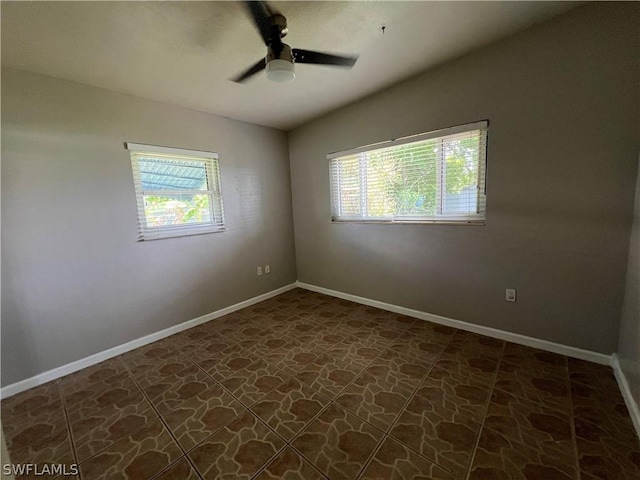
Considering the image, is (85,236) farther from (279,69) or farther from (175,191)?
(279,69)

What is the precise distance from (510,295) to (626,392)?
83 centimetres

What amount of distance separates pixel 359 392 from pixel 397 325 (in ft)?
3.56

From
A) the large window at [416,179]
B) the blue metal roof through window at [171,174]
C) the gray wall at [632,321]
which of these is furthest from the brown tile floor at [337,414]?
the blue metal roof through window at [171,174]

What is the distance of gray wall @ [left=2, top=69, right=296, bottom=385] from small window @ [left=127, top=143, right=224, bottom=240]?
9cm

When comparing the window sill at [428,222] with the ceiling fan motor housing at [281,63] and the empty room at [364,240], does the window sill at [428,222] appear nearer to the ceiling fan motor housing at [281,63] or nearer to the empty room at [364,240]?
the empty room at [364,240]

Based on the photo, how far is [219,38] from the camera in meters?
1.76

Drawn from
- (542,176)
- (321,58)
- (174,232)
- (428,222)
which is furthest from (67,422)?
(542,176)

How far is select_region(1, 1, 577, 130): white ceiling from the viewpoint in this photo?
152cm

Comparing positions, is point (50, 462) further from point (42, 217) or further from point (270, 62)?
point (270, 62)

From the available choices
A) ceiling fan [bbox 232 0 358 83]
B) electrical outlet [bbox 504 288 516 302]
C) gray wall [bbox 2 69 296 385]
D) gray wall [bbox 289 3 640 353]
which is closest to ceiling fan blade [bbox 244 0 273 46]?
ceiling fan [bbox 232 0 358 83]

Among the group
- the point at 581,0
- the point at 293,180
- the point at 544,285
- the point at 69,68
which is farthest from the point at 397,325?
the point at 69,68

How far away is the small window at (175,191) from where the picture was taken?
2.60 metres

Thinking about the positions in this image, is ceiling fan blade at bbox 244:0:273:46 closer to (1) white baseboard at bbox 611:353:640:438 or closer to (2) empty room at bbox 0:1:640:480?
(2) empty room at bbox 0:1:640:480

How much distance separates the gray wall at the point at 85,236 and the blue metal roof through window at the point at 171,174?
0.18 meters
